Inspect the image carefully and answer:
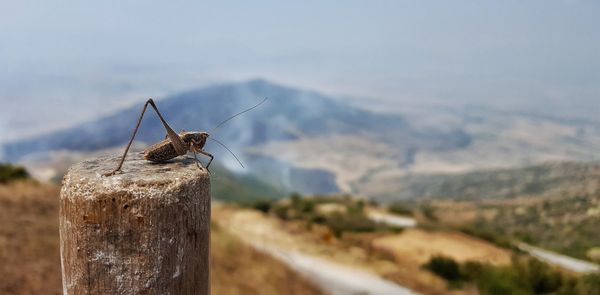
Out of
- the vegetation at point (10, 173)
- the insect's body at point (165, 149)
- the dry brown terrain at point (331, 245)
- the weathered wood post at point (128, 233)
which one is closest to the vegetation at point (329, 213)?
the dry brown terrain at point (331, 245)

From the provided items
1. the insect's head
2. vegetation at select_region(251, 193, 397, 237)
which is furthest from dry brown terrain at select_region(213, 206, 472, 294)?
the insect's head

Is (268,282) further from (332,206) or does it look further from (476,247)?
(332,206)

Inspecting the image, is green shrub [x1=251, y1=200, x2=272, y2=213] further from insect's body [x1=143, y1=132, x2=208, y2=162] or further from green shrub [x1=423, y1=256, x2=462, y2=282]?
insect's body [x1=143, y1=132, x2=208, y2=162]

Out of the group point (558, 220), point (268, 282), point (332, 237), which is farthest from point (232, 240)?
point (558, 220)

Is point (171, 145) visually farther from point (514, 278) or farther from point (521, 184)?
point (521, 184)

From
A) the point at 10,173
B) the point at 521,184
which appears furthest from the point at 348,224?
the point at 521,184
